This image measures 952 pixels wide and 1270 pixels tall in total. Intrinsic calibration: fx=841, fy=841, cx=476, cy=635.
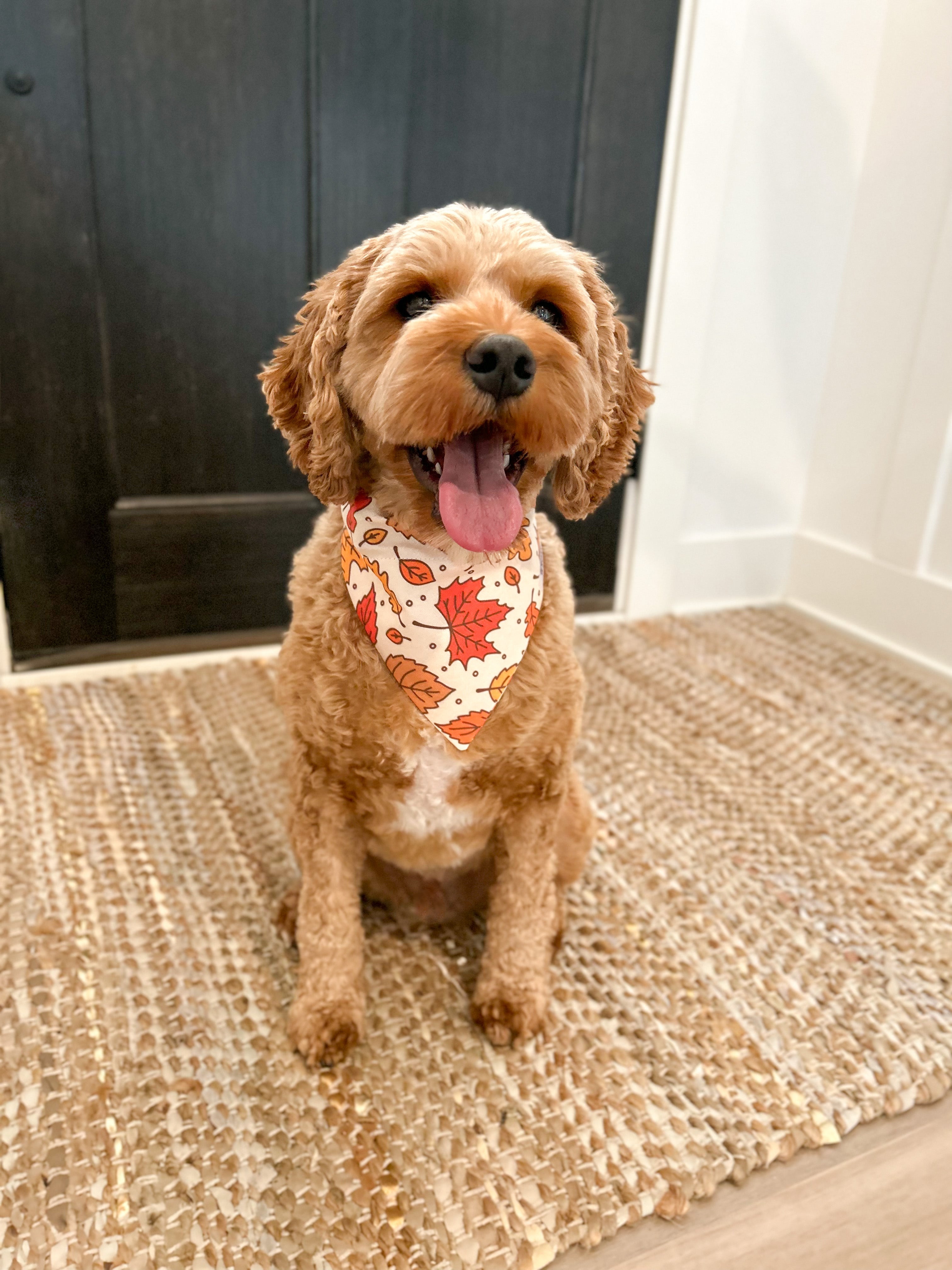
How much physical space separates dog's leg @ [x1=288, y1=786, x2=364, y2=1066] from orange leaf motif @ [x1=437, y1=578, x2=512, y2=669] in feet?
0.91

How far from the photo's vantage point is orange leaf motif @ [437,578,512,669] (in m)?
1.03

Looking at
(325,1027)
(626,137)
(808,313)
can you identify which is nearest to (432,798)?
(325,1027)

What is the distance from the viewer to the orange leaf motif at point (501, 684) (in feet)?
3.38

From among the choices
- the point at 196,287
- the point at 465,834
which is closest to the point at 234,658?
the point at 196,287

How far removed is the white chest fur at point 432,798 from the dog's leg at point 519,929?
3.4 inches

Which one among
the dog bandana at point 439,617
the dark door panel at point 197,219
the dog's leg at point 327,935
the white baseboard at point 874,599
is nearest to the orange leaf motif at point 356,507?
the dog bandana at point 439,617

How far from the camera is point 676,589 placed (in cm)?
268

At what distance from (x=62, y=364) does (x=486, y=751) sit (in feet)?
4.83

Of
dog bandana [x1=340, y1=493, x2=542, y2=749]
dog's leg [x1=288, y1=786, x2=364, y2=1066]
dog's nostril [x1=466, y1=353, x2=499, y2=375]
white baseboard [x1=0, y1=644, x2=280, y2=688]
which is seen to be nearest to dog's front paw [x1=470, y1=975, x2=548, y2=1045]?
dog's leg [x1=288, y1=786, x2=364, y2=1066]

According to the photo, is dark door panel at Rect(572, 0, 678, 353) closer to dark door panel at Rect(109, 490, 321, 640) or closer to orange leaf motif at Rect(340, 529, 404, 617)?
dark door panel at Rect(109, 490, 321, 640)

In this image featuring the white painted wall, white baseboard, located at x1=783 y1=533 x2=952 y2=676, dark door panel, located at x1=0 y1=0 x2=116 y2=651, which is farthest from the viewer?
white baseboard, located at x1=783 y1=533 x2=952 y2=676

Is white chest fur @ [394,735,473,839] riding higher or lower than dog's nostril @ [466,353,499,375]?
lower

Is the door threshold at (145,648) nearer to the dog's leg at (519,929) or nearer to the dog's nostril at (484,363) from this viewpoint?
the dog's leg at (519,929)

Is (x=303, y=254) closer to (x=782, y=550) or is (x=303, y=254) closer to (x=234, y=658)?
(x=234, y=658)
